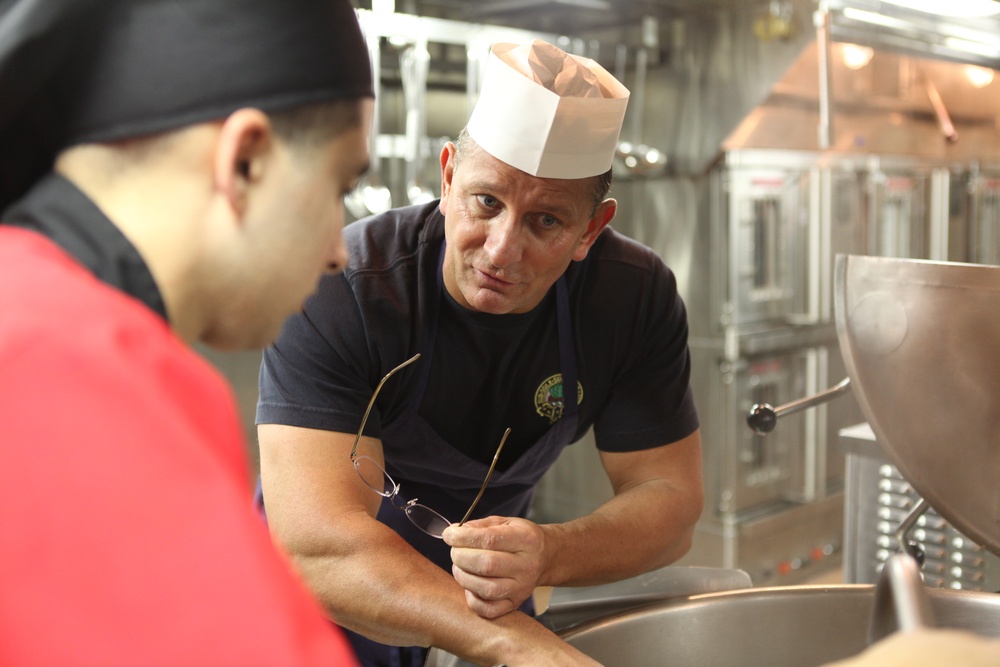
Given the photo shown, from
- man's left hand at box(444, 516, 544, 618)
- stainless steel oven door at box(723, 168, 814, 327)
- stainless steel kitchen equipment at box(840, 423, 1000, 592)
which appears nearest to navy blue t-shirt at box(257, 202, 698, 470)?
man's left hand at box(444, 516, 544, 618)

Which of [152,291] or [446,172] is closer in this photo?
[152,291]

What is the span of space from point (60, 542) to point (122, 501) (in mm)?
33

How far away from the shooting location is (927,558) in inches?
70.5

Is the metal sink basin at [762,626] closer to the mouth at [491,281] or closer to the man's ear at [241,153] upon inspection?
the mouth at [491,281]

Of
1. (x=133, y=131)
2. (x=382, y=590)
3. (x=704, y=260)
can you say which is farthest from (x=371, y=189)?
(x=133, y=131)

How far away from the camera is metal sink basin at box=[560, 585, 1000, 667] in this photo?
1164 mm

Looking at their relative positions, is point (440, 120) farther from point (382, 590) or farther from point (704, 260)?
point (382, 590)

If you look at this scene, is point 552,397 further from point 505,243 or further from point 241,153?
point 241,153

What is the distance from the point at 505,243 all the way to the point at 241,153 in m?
0.71

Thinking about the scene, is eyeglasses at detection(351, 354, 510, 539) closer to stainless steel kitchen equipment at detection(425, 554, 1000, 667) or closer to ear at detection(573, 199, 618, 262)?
stainless steel kitchen equipment at detection(425, 554, 1000, 667)

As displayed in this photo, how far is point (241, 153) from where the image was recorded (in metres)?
0.59

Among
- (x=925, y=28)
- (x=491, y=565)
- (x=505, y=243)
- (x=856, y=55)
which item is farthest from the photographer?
(x=925, y=28)

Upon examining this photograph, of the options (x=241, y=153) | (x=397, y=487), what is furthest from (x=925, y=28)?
(x=241, y=153)

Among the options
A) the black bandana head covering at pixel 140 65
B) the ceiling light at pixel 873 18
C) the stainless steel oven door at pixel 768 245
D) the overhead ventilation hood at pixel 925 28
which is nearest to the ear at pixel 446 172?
the black bandana head covering at pixel 140 65
